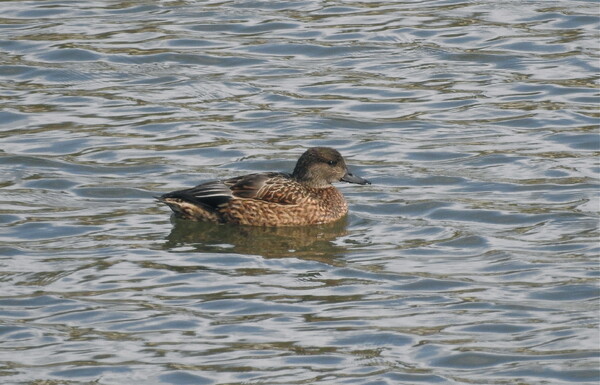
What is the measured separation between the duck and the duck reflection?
0.07m

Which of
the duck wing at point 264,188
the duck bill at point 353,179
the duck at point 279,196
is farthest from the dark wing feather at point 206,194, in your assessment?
the duck bill at point 353,179

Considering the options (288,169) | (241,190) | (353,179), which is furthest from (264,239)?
(288,169)

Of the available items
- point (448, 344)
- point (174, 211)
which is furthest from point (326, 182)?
point (448, 344)

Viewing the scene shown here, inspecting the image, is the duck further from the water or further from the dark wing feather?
the water

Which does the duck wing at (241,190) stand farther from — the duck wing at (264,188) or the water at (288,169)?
the water at (288,169)

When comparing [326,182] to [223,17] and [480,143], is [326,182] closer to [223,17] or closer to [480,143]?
[480,143]

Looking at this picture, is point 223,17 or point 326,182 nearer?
point 326,182

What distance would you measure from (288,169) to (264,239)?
73.8 inches

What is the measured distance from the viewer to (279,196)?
1366cm

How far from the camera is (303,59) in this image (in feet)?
59.6

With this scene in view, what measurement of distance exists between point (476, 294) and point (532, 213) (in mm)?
2302

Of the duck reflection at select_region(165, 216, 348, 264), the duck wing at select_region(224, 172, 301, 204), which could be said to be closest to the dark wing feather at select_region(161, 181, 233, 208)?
the duck wing at select_region(224, 172, 301, 204)

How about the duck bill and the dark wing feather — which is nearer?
the dark wing feather

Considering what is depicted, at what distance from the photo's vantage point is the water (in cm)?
994
